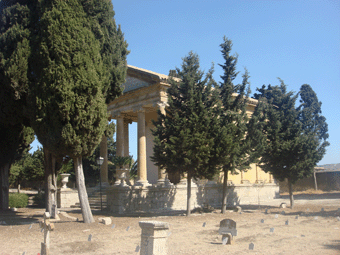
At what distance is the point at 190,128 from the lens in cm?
1516

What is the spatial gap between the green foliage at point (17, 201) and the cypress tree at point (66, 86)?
Answer: 37.2 feet

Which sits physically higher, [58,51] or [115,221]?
[58,51]

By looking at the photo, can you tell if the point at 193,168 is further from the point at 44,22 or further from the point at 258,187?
the point at 258,187

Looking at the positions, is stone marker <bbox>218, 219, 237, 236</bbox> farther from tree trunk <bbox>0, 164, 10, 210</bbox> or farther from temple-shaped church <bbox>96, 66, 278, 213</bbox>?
tree trunk <bbox>0, 164, 10, 210</bbox>

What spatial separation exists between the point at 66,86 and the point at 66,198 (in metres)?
12.2

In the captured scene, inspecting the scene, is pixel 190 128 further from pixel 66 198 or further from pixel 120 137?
pixel 66 198

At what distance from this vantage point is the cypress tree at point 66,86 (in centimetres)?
1194

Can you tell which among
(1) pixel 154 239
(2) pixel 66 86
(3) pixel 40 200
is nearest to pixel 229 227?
(1) pixel 154 239

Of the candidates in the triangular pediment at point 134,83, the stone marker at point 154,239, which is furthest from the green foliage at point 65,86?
the stone marker at point 154,239

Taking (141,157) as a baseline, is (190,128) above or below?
above

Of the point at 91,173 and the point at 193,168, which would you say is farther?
the point at 91,173

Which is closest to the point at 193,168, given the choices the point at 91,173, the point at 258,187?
the point at 258,187

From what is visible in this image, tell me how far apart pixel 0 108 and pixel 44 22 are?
13.7ft

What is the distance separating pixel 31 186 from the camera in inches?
1566
